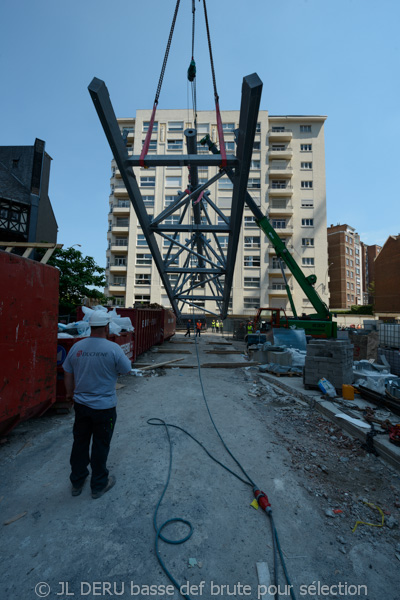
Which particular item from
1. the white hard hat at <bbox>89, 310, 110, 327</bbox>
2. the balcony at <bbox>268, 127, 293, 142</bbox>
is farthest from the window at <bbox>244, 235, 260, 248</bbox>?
the white hard hat at <bbox>89, 310, 110, 327</bbox>

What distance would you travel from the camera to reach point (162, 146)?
3534 cm

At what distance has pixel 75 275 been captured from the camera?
18328mm

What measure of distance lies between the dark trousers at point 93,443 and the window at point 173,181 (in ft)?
118

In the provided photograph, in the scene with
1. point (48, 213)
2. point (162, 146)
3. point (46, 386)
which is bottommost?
point (46, 386)

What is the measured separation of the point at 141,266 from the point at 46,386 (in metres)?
30.9

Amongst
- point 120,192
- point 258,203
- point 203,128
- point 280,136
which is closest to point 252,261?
point 258,203

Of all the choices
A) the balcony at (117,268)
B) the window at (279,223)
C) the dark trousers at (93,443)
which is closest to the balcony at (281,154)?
the window at (279,223)

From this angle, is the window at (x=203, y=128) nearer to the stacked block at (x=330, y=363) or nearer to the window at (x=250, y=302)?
the window at (x=250, y=302)

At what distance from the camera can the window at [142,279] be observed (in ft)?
109

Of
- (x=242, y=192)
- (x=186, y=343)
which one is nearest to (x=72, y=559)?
(x=242, y=192)

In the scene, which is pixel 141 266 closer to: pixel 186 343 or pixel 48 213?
pixel 48 213

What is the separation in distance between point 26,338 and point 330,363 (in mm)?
5590

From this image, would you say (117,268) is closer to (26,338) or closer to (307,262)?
(307,262)

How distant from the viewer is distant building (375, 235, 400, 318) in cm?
3328
